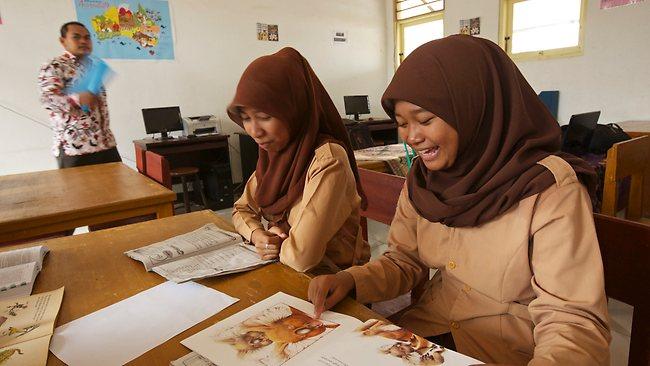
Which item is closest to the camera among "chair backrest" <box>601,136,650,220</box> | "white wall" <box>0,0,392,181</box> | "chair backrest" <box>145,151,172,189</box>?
"chair backrest" <box>601,136,650,220</box>

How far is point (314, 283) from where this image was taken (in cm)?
81

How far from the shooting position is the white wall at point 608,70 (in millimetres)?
3951

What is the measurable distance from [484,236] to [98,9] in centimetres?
454

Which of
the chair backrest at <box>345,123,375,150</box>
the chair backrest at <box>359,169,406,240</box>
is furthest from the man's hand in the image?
the chair backrest at <box>345,123,375,150</box>

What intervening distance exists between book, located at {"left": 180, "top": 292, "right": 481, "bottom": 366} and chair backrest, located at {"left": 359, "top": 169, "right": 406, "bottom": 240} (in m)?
0.62

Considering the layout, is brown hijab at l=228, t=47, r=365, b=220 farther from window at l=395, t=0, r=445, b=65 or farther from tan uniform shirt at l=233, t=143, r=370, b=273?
window at l=395, t=0, r=445, b=65

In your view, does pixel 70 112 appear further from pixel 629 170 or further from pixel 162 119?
pixel 629 170

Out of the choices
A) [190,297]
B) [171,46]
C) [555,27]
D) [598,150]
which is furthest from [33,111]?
[555,27]

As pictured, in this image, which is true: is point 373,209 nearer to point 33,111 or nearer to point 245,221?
point 245,221

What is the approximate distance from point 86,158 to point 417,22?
192 inches

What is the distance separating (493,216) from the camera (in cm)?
81

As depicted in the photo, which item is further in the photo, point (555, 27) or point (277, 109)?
point (555, 27)

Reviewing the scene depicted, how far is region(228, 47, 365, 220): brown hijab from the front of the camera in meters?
1.20

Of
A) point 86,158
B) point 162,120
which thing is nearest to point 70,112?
point 86,158
